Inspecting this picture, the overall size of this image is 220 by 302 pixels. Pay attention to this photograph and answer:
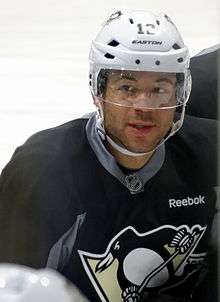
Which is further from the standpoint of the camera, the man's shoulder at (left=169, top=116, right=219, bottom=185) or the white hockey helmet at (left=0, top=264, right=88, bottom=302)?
the man's shoulder at (left=169, top=116, right=219, bottom=185)

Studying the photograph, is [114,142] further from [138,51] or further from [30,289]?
[30,289]

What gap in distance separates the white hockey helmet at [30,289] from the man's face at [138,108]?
1.47 ft

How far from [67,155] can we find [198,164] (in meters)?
0.25

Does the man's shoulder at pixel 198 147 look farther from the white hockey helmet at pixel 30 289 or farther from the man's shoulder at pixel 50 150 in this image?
the white hockey helmet at pixel 30 289

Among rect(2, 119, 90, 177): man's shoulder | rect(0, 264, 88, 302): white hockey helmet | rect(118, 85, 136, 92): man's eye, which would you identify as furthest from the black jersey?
rect(0, 264, 88, 302): white hockey helmet

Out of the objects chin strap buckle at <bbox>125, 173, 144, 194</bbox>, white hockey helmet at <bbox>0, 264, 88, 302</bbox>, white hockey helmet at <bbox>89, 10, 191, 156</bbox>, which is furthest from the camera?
chin strap buckle at <bbox>125, 173, 144, 194</bbox>

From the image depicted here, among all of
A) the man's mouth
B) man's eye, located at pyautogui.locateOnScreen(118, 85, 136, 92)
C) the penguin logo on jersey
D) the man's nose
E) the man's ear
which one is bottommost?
the penguin logo on jersey

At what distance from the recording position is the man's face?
1371mm

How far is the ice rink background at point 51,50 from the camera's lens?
1.48 metres

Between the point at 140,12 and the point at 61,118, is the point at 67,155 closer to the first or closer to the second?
the point at 61,118

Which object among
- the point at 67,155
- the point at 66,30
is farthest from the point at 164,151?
the point at 66,30

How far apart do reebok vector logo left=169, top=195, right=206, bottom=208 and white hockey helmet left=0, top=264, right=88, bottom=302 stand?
19.6 inches

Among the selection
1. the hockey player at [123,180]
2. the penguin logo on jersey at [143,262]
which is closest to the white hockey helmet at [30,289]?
the hockey player at [123,180]

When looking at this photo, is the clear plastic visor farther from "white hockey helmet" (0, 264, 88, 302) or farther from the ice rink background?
"white hockey helmet" (0, 264, 88, 302)
